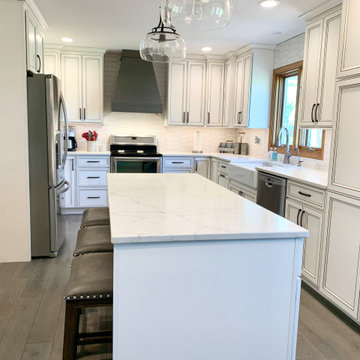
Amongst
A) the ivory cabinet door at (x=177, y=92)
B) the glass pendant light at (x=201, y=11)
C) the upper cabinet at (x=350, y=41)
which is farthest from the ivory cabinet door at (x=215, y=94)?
the glass pendant light at (x=201, y=11)

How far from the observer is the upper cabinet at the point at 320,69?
320 centimetres

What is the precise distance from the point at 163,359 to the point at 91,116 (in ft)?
15.1

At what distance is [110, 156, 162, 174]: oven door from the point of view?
5406mm

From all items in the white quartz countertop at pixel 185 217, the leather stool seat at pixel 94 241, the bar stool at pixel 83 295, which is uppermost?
the white quartz countertop at pixel 185 217

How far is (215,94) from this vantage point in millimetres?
5785

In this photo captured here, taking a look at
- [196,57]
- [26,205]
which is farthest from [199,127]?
[26,205]

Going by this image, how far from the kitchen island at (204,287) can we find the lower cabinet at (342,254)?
3.35ft

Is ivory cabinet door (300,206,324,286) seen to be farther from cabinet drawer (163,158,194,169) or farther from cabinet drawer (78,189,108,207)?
cabinet drawer (78,189,108,207)

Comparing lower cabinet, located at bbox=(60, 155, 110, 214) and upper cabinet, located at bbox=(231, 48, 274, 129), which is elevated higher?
upper cabinet, located at bbox=(231, 48, 274, 129)

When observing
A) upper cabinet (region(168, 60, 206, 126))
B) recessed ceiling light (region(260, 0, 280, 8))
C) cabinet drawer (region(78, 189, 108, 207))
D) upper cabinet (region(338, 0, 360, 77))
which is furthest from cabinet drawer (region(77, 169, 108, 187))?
upper cabinet (region(338, 0, 360, 77))

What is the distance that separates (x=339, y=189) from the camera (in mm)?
2615

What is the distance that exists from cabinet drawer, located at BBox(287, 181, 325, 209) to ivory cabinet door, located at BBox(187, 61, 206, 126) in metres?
2.80

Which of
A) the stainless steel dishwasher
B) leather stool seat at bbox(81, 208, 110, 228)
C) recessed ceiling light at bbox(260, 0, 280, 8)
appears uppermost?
recessed ceiling light at bbox(260, 0, 280, 8)

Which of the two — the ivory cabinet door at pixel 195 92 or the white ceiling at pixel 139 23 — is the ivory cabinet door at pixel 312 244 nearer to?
the white ceiling at pixel 139 23
